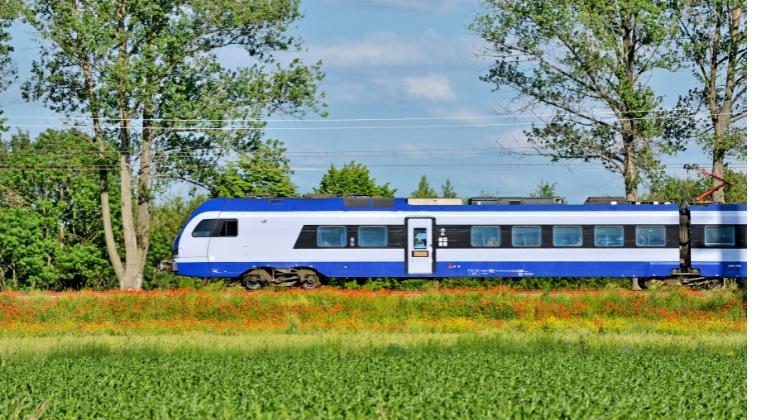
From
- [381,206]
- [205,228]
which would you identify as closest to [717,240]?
[381,206]

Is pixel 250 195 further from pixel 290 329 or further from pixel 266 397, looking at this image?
pixel 266 397

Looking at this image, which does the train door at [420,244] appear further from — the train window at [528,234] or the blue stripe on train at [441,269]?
the train window at [528,234]

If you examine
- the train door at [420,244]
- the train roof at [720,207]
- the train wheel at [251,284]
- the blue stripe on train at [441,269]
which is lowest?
the train wheel at [251,284]

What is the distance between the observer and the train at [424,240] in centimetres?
3353

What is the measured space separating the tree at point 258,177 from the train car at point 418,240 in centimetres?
671

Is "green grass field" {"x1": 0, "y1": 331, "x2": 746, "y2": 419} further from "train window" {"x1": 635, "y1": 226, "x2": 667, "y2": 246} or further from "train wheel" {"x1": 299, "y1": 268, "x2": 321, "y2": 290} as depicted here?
"train window" {"x1": 635, "y1": 226, "x2": 667, "y2": 246}

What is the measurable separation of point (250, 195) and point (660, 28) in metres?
18.2

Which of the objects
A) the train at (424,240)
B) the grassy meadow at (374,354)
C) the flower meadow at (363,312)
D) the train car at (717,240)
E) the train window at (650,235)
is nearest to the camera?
the grassy meadow at (374,354)

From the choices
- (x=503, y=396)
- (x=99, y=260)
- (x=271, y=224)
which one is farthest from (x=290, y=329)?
(x=99, y=260)

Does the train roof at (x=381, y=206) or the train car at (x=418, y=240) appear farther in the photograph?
the train roof at (x=381, y=206)

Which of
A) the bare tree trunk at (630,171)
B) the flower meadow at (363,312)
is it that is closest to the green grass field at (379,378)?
the flower meadow at (363,312)

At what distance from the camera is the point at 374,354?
→ 706 inches

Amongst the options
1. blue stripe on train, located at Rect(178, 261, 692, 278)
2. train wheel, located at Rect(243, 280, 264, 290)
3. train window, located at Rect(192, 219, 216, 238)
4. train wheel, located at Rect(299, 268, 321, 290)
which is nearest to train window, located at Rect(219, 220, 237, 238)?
train window, located at Rect(192, 219, 216, 238)

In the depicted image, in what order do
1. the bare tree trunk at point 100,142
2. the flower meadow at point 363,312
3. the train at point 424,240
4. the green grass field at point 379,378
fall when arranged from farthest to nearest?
the bare tree trunk at point 100,142 → the train at point 424,240 → the flower meadow at point 363,312 → the green grass field at point 379,378
